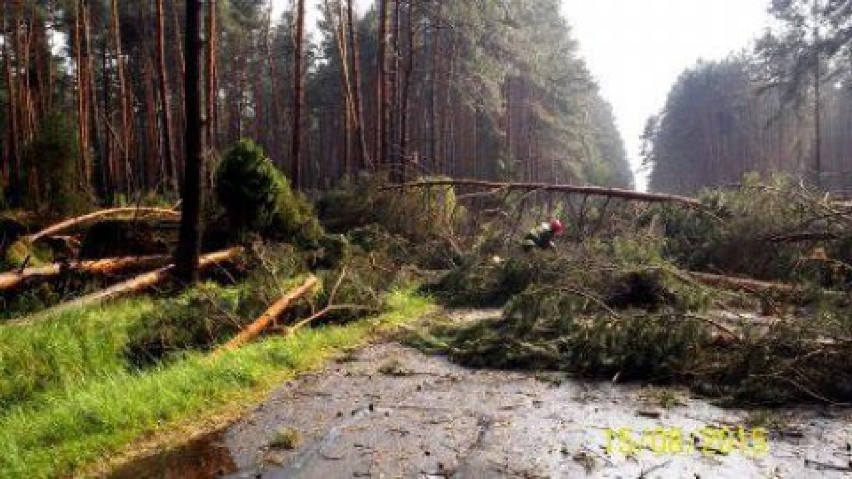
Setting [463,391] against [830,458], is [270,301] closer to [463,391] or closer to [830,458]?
[463,391]

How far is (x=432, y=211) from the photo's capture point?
13930 millimetres

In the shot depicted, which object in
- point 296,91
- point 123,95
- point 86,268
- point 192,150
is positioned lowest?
point 86,268

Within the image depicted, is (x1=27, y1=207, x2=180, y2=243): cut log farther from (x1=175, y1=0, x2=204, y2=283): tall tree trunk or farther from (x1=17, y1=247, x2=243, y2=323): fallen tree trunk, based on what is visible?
(x1=175, y1=0, x2=204, y2=283): tall tree trunk

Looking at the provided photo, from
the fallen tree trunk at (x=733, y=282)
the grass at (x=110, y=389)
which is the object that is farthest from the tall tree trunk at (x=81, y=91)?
the fallen tree trunk at (x=733, y=282)

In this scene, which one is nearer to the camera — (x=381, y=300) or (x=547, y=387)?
(x=547, y=387)

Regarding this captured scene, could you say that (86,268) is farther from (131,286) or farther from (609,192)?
(609,192)

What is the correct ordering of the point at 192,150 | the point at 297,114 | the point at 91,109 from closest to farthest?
the point at 192,150 → the point at 297,114 → the point at 91,109

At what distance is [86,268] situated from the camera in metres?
9.84

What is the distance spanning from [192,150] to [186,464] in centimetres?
547

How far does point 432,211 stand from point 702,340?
26.2ft

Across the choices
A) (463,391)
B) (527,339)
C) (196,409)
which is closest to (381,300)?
(527,339)
